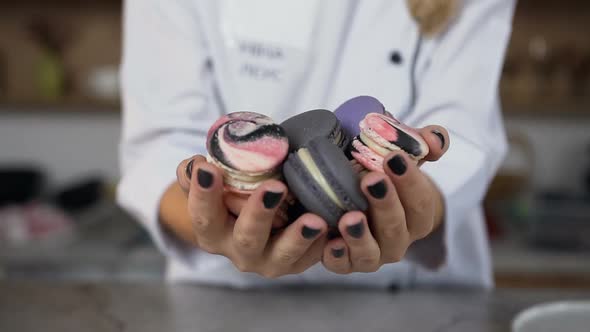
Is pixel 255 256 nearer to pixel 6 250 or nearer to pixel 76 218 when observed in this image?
pixel 6 250

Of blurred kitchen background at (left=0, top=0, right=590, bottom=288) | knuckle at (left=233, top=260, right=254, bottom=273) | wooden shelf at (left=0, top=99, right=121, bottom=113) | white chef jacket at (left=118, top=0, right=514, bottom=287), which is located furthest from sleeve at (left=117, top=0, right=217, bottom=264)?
wooden shelf at (left=0, top=99, right=121, bottom=113)

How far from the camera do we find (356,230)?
1.09ft

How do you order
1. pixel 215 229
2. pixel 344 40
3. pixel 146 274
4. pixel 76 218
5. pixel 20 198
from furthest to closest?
pixel 20 198
pixel 76 218
pixel 146 274
pixel 344 40
pixel 215 229

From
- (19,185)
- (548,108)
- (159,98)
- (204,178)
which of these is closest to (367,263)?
(204,178)

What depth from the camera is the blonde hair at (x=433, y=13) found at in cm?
54

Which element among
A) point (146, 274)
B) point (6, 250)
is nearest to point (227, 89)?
point (146, 274)

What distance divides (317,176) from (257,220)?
48mm

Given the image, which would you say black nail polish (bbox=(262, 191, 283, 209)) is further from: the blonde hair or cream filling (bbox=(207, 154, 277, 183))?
the blonde hair

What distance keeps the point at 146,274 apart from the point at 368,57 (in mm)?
917

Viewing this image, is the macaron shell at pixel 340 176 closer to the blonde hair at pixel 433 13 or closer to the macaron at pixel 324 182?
the macaron at pixel 324 182

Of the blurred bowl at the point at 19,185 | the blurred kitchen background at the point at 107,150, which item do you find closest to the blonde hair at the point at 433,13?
the blurred kitchen background at the point at 107,150

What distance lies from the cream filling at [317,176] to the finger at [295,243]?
0.02 m

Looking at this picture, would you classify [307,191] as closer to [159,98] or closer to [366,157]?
[366,157]

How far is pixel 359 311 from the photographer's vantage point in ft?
1.92
